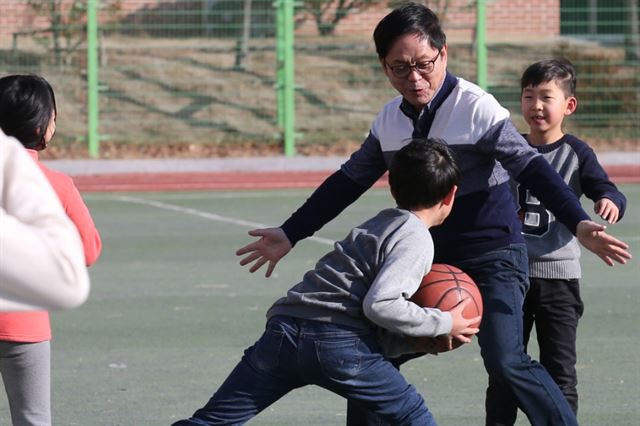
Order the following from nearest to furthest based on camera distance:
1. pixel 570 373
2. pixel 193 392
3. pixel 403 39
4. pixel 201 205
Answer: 1. pixel 403 39
2. pixel 570 373
3. pixel 193 392
4. pixel 201 205

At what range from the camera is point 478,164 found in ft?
16.0

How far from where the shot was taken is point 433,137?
4832 millimetres

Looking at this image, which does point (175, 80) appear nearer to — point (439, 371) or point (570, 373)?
point (439, 371)

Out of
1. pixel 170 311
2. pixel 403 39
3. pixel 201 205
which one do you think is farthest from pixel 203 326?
pixel 201 205

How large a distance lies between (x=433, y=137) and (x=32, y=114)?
1.47 m

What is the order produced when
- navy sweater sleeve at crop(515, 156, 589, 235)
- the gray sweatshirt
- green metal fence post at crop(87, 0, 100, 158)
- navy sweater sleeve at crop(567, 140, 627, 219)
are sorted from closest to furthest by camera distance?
the gray sweatshirt, navy sweater sleeve at crop(515, 156, 589, 235), navy sweater sleeve at crop(567, 140, 627, 219), green metal fence post at crop(87, 0, 100, 158)

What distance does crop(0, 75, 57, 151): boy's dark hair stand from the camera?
4445mm

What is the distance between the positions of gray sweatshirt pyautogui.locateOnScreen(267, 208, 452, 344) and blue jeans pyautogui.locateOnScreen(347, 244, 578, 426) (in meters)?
0.51

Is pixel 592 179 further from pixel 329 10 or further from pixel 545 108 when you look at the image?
pixel 329 10

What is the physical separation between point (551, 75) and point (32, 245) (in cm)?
383

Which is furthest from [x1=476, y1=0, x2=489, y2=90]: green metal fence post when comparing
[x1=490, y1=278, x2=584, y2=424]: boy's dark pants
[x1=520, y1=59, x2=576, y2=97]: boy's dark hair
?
[x1=490, y1=278, x2=584, y2=424]: boy's dark pants

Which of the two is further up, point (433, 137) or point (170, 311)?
point (433, 137)

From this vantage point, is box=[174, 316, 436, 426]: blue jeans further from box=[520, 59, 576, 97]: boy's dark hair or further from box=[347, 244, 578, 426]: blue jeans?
box=[520, 59, 576, 97]: boy's dark hair

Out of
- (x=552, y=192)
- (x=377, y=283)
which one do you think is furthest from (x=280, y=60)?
(x=377, y=283)
